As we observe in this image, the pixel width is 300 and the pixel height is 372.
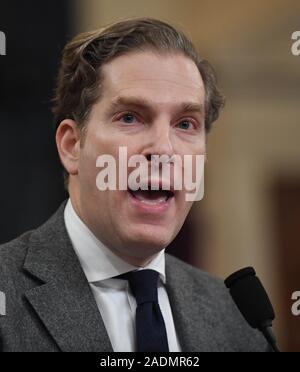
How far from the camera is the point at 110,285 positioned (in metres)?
0.90

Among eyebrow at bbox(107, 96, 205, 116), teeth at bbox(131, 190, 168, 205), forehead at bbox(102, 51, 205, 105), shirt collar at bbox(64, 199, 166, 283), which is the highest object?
forehead at bbox(102, 51, 205, 105)

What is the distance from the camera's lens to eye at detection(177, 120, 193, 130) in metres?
0.91

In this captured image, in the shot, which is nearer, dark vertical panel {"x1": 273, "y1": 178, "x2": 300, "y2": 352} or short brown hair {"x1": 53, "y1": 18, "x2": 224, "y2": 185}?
short brown hair {"x1": 53, "y1": 18, "x2": 224, "y2": 185}

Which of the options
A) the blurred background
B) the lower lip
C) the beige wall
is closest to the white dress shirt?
the lower lip

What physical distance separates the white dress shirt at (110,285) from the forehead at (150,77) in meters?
0.21

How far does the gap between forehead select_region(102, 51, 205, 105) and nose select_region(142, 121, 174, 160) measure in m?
0.04

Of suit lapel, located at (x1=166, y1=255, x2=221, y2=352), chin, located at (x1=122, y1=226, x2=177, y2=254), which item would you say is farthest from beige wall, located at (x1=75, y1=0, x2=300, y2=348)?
chin, located at (x1=122, y1=226, x2=177, y2=254)

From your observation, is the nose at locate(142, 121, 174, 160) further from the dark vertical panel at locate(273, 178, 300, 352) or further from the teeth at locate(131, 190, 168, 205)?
the dark vertical panel at locate(273, 178, 300, 352)

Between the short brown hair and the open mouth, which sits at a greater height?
the short brown hair

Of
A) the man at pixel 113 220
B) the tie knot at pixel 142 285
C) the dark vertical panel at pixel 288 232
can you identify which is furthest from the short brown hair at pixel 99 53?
the dark vertical panel at pixel 288 232

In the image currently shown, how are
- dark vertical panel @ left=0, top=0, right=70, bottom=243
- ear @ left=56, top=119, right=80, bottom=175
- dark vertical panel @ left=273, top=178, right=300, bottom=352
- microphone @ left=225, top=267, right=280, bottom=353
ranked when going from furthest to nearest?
dark vertical panel @ left=273, top=178, right=300, bottom=352, dark vertical panel @ left=0, top=0, right=70, bottom=243, ear @ left=56, top=119, right=80, bottom=175, microphone @ left=225, top=267, right=280, bottom=353

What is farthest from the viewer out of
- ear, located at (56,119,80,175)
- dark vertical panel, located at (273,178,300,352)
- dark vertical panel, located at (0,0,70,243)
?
dark vertical panel, located at (273,178,300,352)

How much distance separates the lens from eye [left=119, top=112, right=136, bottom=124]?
0.88 metres
